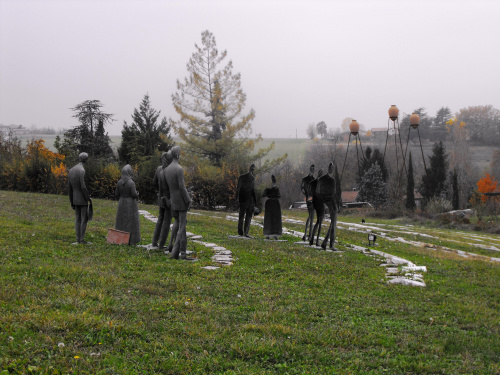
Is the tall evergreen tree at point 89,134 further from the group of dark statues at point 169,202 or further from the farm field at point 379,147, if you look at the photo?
A: the group of dark statues at point 169,202

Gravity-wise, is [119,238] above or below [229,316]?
above

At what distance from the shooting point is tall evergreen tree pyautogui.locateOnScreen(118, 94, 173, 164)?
Result: 50.1 metres

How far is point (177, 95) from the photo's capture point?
41.4m

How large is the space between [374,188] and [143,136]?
26050mm

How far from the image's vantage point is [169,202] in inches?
447

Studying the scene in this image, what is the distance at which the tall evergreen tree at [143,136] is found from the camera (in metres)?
50.1

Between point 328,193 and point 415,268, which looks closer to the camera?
point 415,268

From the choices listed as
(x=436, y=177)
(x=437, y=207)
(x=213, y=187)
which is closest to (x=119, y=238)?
(x=213, y=187)

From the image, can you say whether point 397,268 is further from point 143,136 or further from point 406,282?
point 143,136

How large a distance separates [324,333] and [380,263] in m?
7.25

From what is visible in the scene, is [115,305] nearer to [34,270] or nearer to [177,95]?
[34,270]

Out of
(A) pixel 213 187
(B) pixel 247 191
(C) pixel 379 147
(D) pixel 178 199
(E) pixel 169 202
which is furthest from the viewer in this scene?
(C) pixel 379 147

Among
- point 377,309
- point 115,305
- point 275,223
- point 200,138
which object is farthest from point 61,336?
point 200,138

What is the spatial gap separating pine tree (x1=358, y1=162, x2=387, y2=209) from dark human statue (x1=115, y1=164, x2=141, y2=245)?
37.8 meters
